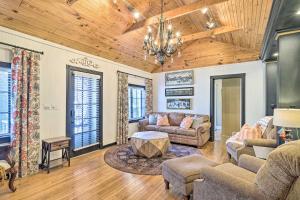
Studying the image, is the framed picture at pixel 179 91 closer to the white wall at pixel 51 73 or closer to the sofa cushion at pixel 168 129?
the sofa cushion at pixel 168 129

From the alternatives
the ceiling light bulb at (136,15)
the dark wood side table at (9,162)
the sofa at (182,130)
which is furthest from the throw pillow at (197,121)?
the dark wood side table at (9,162)

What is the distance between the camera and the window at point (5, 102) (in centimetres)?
310

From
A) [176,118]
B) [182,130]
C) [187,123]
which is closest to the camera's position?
[182,130]

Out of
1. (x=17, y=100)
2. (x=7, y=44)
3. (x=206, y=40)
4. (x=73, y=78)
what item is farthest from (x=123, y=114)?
(x=206, y=40)

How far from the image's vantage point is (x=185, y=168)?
2320mm

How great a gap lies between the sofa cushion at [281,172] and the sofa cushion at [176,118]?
461cm

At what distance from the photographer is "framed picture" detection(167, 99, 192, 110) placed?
6.28 metres

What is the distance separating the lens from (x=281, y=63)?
2918mm

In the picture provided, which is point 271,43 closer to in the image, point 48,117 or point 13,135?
point 48,117

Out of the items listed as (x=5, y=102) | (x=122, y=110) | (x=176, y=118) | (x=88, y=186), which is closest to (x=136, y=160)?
(x=88, y=186)

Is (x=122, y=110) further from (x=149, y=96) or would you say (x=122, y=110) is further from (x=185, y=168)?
(x=185, y=168)

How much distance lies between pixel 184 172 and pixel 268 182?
1.06m

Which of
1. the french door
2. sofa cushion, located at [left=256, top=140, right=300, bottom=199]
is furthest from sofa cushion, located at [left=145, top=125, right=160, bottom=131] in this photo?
sofa cushion, located at [left=256, top=140, right=300, bottom=199]

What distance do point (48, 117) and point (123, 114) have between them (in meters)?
2.24
